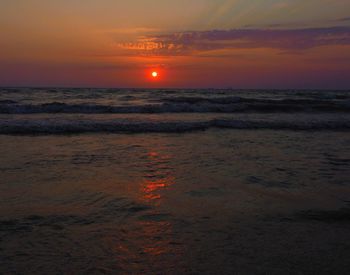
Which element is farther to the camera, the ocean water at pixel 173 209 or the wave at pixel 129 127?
the wave at pixel 129 127

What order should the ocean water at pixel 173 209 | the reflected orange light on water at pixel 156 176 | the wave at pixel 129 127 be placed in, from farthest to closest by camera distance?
the wave at pixel 129 127 → the reflected orange light on water at pixel 156 176 → the ocean water at pixel 173 209

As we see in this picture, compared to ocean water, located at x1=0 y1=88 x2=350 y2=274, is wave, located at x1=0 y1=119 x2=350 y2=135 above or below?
above

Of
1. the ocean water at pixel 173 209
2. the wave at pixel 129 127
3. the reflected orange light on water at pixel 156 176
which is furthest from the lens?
the wave at pixel 129 127

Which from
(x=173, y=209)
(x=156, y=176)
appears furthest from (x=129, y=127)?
(x=173, y=209)

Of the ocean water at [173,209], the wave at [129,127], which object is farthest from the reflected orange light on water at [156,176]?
the wave at [129,127]

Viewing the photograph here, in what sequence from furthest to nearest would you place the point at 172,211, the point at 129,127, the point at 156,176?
the point at 129,127 → the point at 156,176 → the point at 172,211

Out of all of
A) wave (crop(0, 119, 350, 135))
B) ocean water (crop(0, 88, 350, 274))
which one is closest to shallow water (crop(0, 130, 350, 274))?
ocean water (crop(0, 88, 350, 274))

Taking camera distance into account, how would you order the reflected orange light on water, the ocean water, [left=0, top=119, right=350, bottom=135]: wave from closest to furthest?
the ocean water → the reflected orange light on water → [left=0, top=119, right=350, bottom=135]: wave

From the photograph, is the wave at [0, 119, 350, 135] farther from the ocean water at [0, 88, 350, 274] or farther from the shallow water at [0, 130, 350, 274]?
the shallow water at [0, 130, 350, 274]

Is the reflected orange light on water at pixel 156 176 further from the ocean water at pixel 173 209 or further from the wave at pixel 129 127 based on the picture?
the wave at pixel 129 127

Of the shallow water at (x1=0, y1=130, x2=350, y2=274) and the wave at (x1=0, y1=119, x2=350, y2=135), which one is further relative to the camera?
the wave at (x1=0, y1=119, x2=350, y2=135)

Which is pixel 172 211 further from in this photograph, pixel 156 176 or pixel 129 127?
pixel 129 127

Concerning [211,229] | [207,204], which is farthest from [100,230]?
[207,204]

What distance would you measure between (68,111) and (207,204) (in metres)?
18.8
